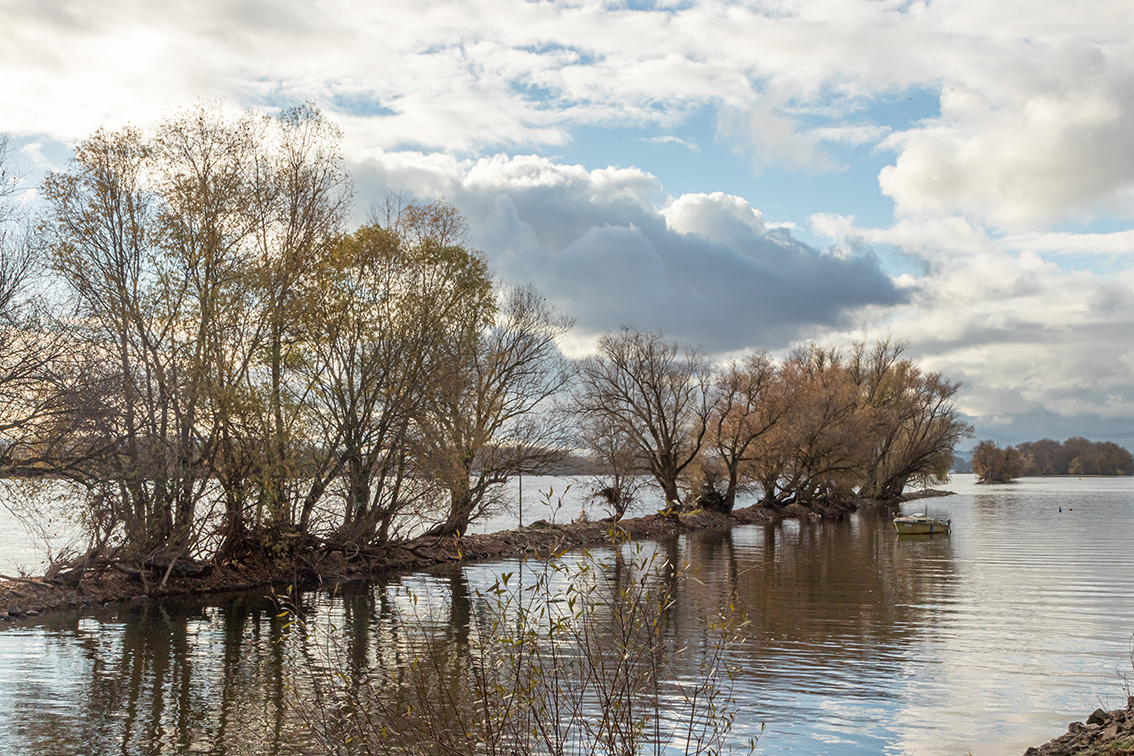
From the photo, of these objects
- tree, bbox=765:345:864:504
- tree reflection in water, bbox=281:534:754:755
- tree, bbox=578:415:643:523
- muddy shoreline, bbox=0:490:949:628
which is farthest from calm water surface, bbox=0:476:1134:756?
tree, bbox=765:345:864:504

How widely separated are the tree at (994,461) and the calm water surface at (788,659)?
137661mm

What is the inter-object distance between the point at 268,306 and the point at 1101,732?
25424mm

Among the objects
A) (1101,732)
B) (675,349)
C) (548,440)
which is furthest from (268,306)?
(675,349)

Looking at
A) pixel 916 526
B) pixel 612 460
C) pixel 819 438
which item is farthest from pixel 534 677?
pixel 819 438

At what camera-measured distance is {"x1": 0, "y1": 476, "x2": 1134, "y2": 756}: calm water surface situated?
12.0 meters

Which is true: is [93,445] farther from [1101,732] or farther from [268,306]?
[1101,732]

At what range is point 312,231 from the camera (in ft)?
101

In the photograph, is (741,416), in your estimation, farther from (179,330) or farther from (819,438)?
(179,330)

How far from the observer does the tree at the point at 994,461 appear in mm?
158062

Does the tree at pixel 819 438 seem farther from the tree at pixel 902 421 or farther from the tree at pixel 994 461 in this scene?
the tree at pixel 994 461

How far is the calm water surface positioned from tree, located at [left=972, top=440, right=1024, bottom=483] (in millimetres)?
137661

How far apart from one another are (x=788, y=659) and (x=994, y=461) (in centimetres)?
16102

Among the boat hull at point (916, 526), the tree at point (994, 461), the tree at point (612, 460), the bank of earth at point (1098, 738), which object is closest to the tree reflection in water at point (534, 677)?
the bank of earth at point (1098, 738)

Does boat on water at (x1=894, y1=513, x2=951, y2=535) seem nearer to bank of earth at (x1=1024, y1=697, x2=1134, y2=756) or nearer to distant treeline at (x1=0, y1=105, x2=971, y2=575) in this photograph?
distant treeline at (x1=0, y1=105, x2=971, y2=575)
